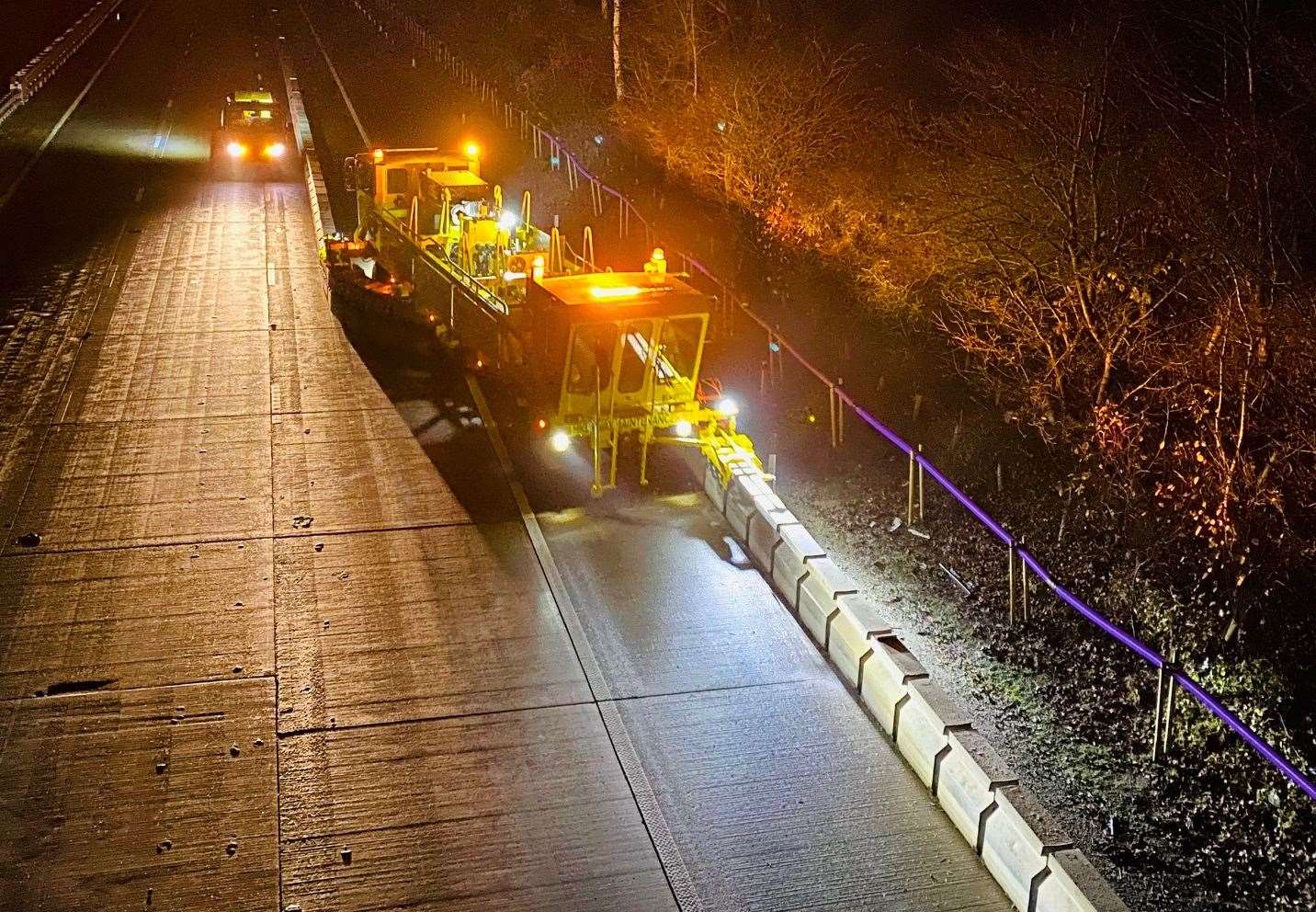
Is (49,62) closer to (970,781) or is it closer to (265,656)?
(265,656)

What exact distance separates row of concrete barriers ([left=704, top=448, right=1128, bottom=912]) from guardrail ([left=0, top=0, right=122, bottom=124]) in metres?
32.2

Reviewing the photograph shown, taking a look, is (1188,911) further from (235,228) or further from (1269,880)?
(235,228)

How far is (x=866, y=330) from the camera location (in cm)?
1855

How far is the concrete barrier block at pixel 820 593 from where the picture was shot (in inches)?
402

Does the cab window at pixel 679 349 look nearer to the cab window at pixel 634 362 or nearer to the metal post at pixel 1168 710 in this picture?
the cab window at pixel 634 362

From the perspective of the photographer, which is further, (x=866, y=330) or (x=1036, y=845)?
(x=866, y=330)

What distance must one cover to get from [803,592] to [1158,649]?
3.18 m

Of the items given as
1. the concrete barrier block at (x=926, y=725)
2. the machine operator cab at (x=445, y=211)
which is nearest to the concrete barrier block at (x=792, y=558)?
the concrete barrier block at (x=926, y=725)

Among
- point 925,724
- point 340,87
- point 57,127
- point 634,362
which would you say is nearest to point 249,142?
point 57,127

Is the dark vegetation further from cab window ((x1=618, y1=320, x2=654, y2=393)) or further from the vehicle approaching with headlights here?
the vehicle approaching with headlights

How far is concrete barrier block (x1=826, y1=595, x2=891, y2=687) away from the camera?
960 centimetres

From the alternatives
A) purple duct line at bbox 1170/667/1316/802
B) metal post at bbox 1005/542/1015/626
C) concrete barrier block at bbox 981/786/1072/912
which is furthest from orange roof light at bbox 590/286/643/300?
concrete barrier block at bbox 981/786/1072/912

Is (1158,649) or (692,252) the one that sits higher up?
(692,252)

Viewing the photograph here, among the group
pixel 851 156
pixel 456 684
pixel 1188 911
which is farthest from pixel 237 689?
pixel 851 156
